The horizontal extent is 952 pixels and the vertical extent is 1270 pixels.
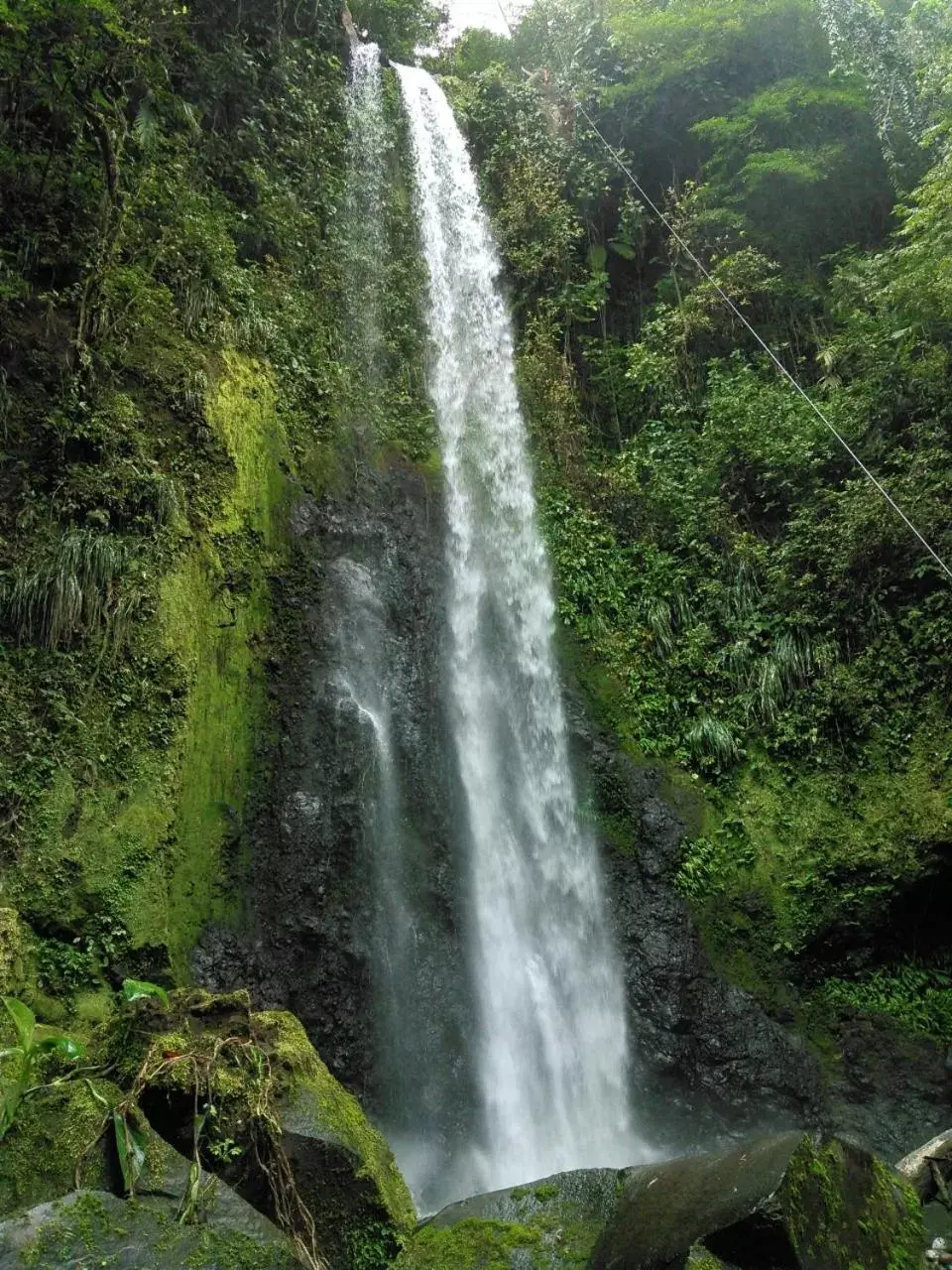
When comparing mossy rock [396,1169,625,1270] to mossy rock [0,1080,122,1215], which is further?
mossy rock [396,1169,625,1270]

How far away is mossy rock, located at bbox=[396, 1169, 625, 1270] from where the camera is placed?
4.03m

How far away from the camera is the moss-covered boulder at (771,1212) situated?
342 cm

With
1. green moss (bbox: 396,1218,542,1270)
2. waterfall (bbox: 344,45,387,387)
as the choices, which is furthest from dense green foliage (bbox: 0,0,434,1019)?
green moss (bbox: 396,1218,542,1270)

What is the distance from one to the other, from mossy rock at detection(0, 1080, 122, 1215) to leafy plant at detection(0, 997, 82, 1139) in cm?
6

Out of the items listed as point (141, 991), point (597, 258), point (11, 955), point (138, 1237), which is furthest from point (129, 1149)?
point (597, 258)

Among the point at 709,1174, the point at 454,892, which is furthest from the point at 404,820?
the point at 709,1174

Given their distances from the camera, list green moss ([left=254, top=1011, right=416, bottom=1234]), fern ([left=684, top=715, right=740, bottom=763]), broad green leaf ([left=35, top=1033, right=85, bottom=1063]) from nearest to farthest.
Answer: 1. broad green leaf ([left=35, top=1033, right=85, bottom=1063])
2. green moss ([left=254, top=1011, right=416, bottom=1234])
3. fern ([left=684, top=715, right=740, bottom=763])

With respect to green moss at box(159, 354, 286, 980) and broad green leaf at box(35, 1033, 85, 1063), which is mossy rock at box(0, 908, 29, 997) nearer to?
broad green leaf at box(35, 1033, 85, 1063)

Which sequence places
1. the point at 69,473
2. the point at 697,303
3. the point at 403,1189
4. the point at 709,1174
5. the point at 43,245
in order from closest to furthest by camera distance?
the point at 709,1174
the point at 403,1189
the point at 69,473
the point at 43,245
the point at 697,303

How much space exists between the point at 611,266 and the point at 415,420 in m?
5.23

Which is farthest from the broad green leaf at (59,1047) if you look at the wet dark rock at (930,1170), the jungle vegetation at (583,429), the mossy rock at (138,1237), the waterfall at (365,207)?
the waterfall at (365,207)

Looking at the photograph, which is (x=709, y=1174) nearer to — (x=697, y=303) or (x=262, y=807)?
(x=262, y=807)

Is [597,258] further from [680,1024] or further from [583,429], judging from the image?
[680,1024]

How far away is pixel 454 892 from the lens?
7.95 meters
